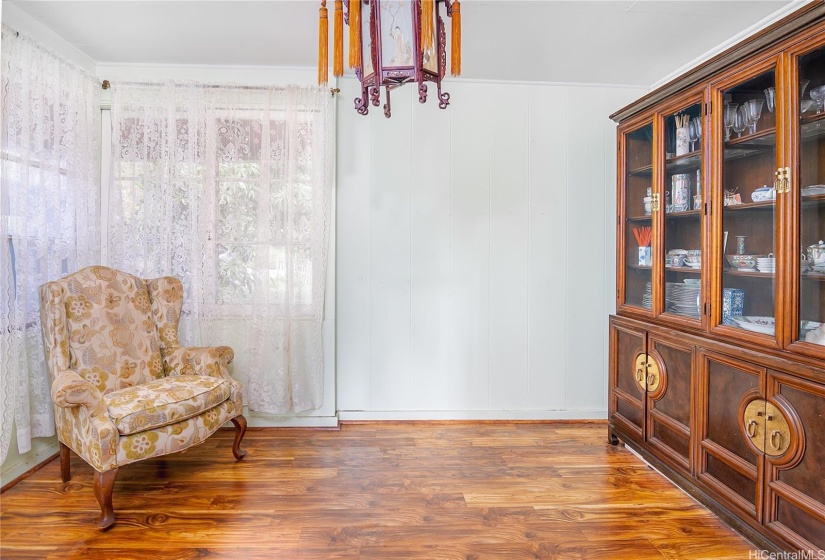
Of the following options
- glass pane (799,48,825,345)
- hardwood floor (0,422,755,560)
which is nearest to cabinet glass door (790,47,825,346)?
glass pane (799,48,825,345)

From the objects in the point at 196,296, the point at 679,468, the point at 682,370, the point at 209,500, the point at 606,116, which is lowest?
the point at 209,500

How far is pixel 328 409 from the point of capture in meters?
3.16

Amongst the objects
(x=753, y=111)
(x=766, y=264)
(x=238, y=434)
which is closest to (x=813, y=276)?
(x=766, y=264)

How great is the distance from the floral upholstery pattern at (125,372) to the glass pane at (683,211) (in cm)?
249

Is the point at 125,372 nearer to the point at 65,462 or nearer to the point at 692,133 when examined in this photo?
the point at 65,462

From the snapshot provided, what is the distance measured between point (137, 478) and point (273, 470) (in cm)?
70

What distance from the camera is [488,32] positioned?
2.54 metres

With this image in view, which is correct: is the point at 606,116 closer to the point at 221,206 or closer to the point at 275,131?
the point at 275,131

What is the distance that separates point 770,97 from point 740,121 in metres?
0.17

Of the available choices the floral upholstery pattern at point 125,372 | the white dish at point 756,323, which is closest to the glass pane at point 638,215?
the white dish at point 756,323

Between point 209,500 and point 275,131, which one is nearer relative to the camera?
point 209,500

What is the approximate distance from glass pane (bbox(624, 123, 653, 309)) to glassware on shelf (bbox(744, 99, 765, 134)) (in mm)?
558

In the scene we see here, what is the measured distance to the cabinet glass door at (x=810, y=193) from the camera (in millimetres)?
1678

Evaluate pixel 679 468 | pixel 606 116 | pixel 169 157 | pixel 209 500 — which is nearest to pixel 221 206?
pixel 169 157
